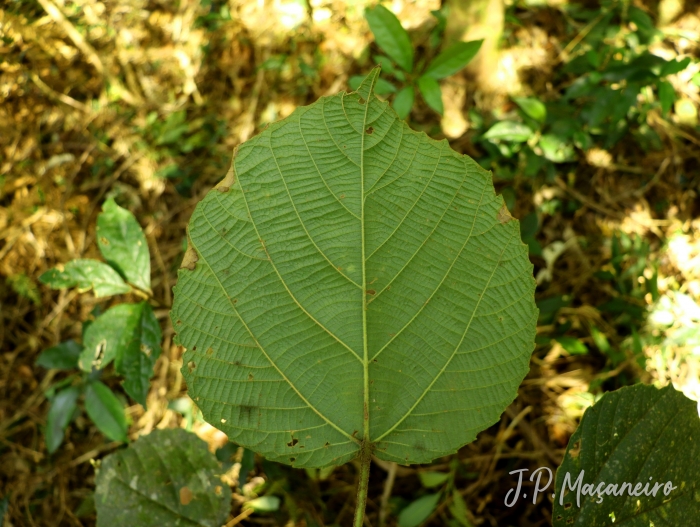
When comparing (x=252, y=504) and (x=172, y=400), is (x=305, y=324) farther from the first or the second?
(x=172, y=400)

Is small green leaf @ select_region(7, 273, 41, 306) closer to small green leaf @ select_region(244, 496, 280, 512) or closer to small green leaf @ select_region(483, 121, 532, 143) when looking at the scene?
small green leaf @ select_region(244, 496, 280, 512)

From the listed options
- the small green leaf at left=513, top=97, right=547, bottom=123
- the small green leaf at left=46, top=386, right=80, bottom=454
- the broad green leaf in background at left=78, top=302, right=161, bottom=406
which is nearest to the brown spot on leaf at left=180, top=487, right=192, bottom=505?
the broad green leaf in background at left=78, top=302, right=161, bottom=406

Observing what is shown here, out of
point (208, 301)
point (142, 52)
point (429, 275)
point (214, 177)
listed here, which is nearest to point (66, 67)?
point (142, 52)

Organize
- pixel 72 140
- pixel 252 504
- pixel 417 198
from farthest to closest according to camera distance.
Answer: pixel 72 140
pixel 252 504
pixel 417 198

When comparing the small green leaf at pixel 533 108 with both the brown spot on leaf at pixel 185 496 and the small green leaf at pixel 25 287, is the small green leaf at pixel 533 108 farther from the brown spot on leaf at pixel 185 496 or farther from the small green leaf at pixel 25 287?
the small green leaf at pixel 25 287

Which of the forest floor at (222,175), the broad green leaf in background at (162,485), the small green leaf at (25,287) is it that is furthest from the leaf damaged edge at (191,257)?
the small green leaf at (25,287)

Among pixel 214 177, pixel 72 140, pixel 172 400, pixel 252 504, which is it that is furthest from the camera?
pixel 72 140
